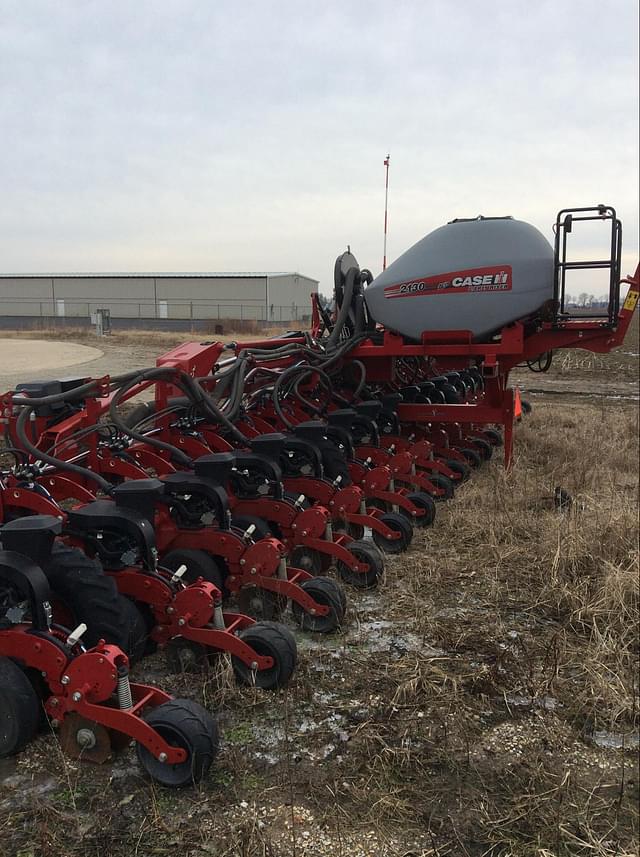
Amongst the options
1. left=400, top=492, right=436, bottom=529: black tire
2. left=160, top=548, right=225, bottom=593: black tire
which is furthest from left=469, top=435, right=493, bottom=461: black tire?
left=160, top=548, right=225, bottom=593: black tire

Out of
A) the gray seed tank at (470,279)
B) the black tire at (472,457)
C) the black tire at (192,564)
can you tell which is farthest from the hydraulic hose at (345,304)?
the black tire at (192,564)

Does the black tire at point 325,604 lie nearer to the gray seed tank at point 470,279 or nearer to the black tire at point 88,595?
the black tire at point 88,595

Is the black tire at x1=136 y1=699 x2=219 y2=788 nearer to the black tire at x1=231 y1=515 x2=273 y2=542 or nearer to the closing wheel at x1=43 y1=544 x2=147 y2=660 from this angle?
the closing wheel at x1=43 y1=544 x2=147 y2=660

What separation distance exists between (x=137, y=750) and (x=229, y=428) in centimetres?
242

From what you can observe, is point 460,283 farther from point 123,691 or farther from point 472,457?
point 123,691

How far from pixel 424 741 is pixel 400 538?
198 cm

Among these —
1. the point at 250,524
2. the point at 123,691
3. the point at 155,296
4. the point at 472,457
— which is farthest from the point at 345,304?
the point at 155,296

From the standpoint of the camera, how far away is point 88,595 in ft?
8.82

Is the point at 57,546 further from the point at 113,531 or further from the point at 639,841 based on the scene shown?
the point at 639,841

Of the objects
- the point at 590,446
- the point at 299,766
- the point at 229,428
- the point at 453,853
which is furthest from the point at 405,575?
the point at 590,446

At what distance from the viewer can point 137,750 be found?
234 cm

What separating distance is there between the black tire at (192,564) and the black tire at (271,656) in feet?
1.87

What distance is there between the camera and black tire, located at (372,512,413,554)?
4484 millimetres

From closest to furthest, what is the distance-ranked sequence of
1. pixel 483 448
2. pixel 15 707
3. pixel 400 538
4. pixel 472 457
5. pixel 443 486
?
pixel 15 707, pixel 400 538, pixel 443 486, pixel 472 457, pixel 483 448
